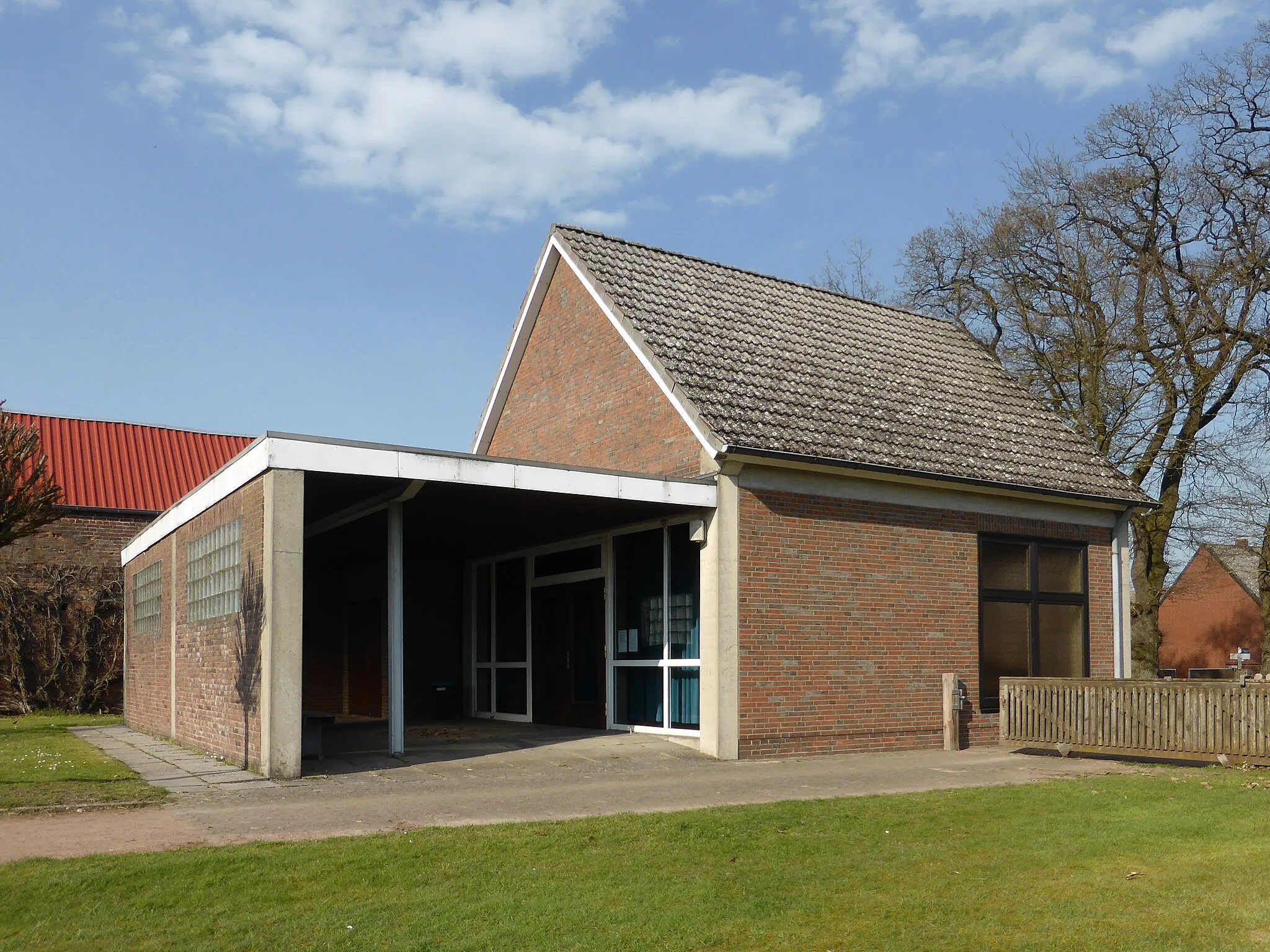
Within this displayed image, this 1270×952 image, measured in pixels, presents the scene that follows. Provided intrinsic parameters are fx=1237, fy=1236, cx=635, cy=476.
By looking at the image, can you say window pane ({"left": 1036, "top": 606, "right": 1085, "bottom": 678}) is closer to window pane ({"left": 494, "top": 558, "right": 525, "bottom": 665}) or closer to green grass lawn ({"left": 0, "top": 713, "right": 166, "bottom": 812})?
window pane ({"left": 494, "top": 558, "right": 525, "bottom": 665})

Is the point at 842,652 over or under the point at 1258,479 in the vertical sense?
under

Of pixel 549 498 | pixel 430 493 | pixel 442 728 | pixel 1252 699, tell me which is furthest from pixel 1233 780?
pixel 442 728

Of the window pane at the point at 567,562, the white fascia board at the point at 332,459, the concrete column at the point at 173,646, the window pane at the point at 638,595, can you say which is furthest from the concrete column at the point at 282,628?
the window pane at the point at 567,562

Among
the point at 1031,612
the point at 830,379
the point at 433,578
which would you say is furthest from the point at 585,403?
the point at 1031,612

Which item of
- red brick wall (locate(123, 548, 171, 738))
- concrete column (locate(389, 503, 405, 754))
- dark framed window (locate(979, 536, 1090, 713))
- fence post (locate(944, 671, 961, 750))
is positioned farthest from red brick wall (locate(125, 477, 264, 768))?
dark framed window (locate(979, 536, 1090, 713))

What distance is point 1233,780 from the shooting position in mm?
12242

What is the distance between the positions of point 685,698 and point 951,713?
353 centimetres

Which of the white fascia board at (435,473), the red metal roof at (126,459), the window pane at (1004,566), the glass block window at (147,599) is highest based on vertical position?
the red metal roof at (126,459)

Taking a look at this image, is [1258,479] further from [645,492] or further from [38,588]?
[38,588]

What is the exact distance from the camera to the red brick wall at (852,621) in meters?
14.7

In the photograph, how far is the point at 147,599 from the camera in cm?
2058

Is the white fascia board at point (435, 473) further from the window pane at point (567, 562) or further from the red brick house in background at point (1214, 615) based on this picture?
the red brick house in background at point (1214, 615)

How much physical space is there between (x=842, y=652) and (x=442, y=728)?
21.3ft

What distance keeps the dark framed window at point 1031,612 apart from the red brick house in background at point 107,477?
58.2 feet
